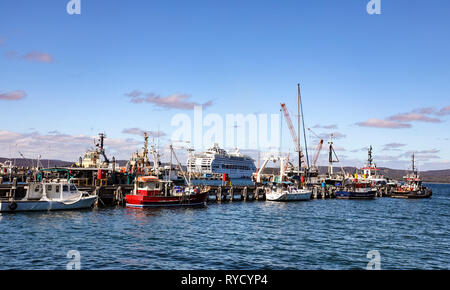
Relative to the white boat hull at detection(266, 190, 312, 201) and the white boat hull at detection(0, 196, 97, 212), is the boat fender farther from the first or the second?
the white boat hull at detection(266, 190, 312, 201)

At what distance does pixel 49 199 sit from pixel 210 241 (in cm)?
2914

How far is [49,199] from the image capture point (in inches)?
2020

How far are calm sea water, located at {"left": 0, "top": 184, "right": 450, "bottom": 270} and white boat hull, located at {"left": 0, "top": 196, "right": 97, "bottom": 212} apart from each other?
190cm

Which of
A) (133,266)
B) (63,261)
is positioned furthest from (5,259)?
(133,266)

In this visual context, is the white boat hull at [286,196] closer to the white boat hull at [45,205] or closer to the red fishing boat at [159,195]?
the red fishing boat at [159,195]

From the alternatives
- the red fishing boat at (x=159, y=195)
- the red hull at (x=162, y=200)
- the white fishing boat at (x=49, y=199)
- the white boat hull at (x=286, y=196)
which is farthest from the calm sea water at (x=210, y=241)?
the white boat hull at (x=286, y=196)

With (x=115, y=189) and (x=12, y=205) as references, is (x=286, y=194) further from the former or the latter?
(x=12, y=205)

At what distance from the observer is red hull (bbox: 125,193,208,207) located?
5791 cm

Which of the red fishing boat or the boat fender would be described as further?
the red fishing boat

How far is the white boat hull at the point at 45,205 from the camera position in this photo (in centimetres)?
4776

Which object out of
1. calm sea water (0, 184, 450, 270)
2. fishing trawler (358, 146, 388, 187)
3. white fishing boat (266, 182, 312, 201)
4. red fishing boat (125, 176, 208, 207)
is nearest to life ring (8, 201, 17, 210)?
calm sea water (0, 184, 450, 270)

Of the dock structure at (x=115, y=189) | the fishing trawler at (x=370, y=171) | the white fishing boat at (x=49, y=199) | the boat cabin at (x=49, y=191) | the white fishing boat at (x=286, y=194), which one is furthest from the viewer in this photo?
the fishing trawler at (x=370, y=171)

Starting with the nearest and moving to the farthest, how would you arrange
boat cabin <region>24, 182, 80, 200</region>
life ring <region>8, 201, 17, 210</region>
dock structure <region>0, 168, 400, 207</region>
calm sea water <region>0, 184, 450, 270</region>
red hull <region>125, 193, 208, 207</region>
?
calm sea water <region>0, 184, 450, 270</region> → life ring <region>8, 201, 17, 210</region> → boat cabin <region>24, 182, 80, 200</region> → red hull <region>125, 193, 208, 207</region> → dock structure <region>0, 168, 400, 207</region>

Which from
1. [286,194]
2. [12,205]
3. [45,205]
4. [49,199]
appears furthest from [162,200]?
[286,194]
